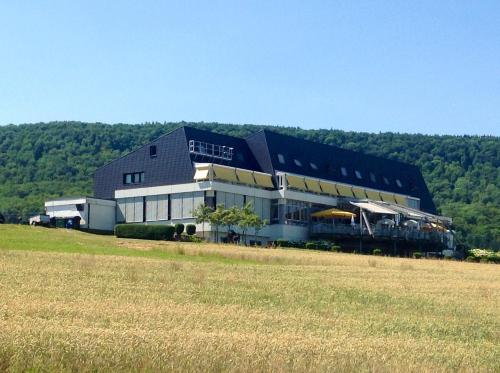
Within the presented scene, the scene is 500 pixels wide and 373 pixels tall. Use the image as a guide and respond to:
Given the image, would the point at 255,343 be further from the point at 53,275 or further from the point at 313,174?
the point at 313,174

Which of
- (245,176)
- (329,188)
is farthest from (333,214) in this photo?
(245,176)

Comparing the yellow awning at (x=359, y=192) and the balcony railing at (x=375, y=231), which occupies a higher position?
the yellow awning at (x=359, y=192)

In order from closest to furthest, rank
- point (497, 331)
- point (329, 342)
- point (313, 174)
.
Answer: point (329, 342), point (497, 331), point (313, 174)

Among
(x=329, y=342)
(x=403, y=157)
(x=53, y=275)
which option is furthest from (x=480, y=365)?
(x=403, y=157)

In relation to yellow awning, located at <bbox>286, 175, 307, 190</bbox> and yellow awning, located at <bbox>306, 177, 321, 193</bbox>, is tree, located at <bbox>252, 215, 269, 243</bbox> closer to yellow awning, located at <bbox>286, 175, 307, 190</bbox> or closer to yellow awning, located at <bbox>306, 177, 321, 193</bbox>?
yellow awning, located at <bbox>286, 175, 307, 190</bbox>

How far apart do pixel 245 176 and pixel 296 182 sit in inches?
225

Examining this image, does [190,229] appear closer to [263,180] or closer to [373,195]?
[263,180]

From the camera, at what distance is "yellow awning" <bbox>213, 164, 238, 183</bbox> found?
72125mm

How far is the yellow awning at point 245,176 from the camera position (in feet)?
244

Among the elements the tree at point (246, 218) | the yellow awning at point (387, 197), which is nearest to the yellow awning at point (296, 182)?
the tree at point (246, 218)

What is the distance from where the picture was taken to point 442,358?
1418cm

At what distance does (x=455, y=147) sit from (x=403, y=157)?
11.6 meters

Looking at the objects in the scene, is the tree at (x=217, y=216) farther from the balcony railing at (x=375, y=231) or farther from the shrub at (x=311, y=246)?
the balcony railing at (x=375, y=231)

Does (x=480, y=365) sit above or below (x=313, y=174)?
below
